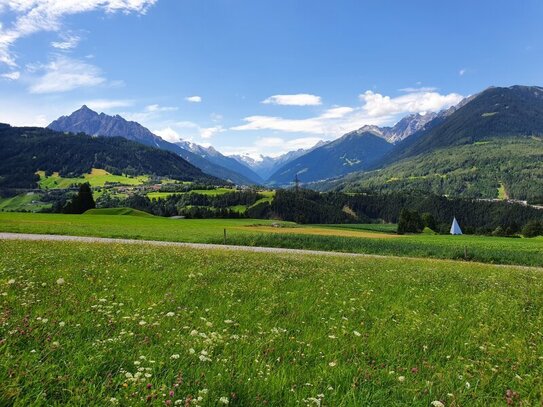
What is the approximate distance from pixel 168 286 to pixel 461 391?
9042mm

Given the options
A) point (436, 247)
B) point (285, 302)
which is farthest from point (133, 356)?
point (436, 247)

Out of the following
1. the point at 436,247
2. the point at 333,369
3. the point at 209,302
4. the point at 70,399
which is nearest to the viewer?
the point at 70,399

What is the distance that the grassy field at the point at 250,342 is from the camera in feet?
17.9

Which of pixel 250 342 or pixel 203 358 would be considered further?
pixel 250 342

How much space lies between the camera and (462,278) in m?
19.5

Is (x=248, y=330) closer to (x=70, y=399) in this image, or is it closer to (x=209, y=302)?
(x=209, y=302)

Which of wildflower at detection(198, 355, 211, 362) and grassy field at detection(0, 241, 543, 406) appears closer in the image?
grassy field at detection(0, 241, 543, 406)

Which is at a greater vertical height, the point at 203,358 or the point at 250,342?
the point at 203,358

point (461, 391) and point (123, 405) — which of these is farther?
point (461, 391)

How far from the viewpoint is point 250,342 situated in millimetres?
7832

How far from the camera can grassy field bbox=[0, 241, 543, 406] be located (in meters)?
5.46

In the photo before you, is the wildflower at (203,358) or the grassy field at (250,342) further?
the wildflower at (203,358)

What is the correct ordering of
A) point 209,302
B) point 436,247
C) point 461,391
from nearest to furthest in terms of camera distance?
point 461,391 < point 209,302 < point 436,247

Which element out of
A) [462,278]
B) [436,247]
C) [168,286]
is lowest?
[436,247]
